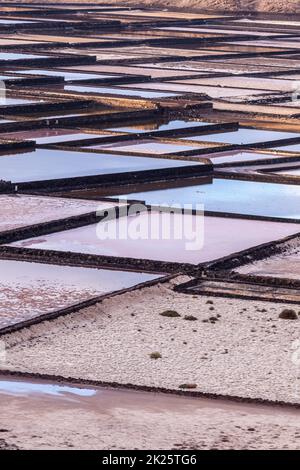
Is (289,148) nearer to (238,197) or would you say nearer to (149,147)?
(149,147)

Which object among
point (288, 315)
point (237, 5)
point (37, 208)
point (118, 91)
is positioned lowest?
point (288, 315)

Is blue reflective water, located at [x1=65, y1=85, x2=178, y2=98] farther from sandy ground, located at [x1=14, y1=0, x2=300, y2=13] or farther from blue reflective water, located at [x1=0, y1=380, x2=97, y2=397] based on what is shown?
sandy ground, located at [x1=14, y1=0, x2=300, y2=13]

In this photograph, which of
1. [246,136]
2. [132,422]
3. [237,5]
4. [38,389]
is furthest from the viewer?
[237,5]

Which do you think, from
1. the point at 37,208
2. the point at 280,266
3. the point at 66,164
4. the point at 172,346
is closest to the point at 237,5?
the point at 66,164

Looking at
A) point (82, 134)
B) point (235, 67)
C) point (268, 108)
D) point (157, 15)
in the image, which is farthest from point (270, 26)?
point (82, 134)

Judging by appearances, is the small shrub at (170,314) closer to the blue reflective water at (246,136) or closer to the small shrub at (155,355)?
the small shrub at (155,355)

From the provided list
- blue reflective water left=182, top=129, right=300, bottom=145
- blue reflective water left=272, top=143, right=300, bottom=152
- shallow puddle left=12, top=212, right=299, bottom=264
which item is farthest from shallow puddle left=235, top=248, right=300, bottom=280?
blue reflective water left=182, top=129, right=300, bottom=145
